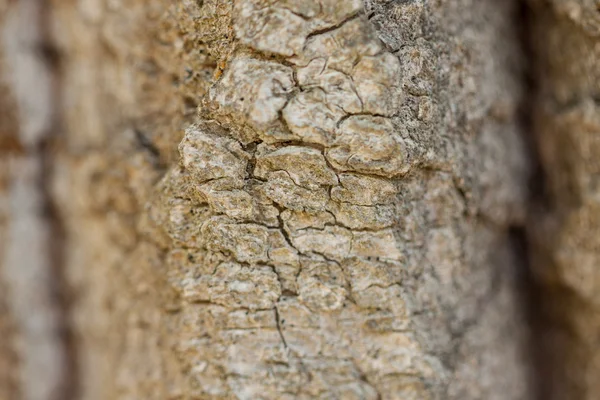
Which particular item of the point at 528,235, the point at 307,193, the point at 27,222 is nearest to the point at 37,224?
the point at 27,222

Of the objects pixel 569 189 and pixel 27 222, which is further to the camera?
pixel 27 222

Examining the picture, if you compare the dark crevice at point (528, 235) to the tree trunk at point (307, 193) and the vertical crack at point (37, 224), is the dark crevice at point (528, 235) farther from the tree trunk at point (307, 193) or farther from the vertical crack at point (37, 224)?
the vertical crack at point (37, 224)

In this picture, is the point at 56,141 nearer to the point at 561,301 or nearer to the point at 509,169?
the point at 509,169

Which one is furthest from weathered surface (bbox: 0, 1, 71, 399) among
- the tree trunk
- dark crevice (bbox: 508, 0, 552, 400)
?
dark crevice (bbox: 508, 0, 552, 400)

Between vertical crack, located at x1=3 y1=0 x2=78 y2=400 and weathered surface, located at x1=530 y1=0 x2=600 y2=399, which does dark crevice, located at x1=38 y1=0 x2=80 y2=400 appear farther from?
weathered surface, located at x1=530 y1=0 x2=600 y2=399

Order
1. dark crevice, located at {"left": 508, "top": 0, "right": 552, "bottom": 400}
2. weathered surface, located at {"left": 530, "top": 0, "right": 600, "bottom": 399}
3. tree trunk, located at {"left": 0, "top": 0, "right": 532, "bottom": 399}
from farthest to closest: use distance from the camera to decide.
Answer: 1. dark crevice, located at {"left": 508, "top": 0, "right": 552, "bottom": 400}
2. weathered surface, located at {"left": 530, "top": 0, "right": 600, "bottom": 399}
3. tree trunk, located at {"left": 0, "top": 0, "right": 532, "bottom": 399}

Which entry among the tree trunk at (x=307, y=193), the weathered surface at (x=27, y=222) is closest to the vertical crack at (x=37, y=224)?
the weathered surface at (x=27, y=222)

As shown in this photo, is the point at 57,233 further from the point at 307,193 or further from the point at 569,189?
the point at 569,189
